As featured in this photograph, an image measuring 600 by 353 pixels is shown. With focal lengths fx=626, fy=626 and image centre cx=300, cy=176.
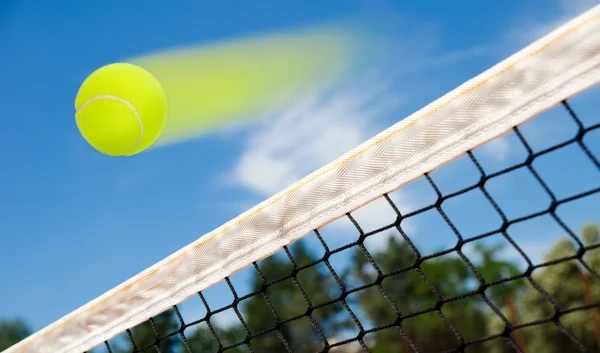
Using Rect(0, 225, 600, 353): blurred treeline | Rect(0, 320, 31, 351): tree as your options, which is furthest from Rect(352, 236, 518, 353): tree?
Rect(0, 320, 31, 351): tree

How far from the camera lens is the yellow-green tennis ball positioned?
4570 mm

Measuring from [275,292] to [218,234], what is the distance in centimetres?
3167

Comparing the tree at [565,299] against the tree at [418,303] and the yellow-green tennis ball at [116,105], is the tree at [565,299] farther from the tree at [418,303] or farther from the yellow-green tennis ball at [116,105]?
the yellow-green tennis ball at [116,105]

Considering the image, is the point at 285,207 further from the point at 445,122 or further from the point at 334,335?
the point at 334,335

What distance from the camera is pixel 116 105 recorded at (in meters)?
4.55

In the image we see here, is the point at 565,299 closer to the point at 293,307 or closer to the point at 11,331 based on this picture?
the point at 293,307

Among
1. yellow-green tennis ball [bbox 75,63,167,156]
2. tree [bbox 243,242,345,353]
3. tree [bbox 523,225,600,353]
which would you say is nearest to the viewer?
yellow-green tennis ball [bbox 75,63,167,156]

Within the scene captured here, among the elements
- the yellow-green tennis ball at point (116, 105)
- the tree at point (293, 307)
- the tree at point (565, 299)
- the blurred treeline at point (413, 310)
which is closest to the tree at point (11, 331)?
the blurred treeline at point (413, 310)

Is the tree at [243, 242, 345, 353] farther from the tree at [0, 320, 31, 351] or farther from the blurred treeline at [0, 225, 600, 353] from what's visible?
the tree at [0, 320, 31, 351]

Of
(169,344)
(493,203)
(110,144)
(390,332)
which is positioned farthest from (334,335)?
(493,203)

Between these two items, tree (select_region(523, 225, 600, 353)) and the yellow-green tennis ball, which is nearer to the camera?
the yellow-green tennis ball

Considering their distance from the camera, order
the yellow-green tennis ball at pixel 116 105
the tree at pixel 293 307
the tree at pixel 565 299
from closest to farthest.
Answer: the yellow-green tennis ball at pixel 116 105 → the tree at pixel 565 299 → the tree at pixel 293 307

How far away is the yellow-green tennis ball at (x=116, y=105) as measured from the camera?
4.57 meters

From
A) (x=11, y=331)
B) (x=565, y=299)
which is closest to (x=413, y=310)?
(x=565, y=299)
